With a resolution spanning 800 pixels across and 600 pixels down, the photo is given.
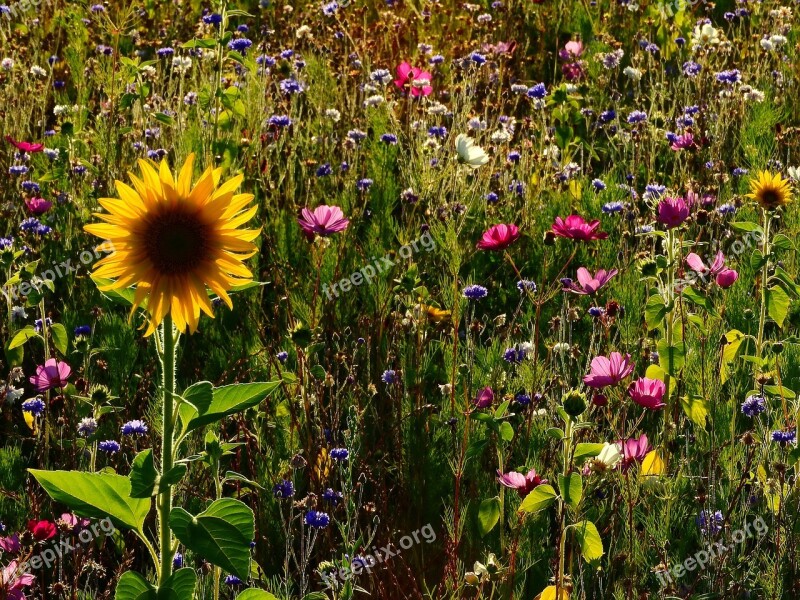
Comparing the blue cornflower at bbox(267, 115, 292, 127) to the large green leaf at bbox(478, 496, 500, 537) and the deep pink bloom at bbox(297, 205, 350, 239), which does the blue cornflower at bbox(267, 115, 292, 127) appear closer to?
the deep pink bloom at bbox(297, 205, 350, 239)

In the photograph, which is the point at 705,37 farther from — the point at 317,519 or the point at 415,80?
the point at 317,519

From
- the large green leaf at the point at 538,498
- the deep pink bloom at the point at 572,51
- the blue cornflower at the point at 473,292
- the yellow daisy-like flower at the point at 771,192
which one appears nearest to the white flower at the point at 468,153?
the blue cornflower at the point at 473,292

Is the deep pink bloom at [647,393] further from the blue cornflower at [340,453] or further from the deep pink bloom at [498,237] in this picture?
the blue cornflower at [340,453]

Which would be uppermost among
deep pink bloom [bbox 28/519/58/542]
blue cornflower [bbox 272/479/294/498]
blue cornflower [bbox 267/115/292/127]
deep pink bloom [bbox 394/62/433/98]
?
deep pink bloom [bbox 394/62/433/98]

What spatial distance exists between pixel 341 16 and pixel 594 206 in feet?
8.43

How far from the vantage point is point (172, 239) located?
1.50 meters

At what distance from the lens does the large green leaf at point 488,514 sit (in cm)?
220

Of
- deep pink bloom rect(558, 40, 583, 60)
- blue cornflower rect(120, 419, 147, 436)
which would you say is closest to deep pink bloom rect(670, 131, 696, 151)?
deep pink bloom rect(558, 40, 583, 60)

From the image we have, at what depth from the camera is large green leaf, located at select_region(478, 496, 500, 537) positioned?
2.20 metres

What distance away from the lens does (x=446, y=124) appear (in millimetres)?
5184

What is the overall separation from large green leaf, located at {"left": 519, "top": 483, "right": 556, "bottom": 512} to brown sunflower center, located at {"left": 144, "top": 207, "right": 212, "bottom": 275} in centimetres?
89

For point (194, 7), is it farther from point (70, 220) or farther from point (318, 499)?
point (318, 499)

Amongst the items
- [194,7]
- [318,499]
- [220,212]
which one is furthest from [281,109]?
[220,212]

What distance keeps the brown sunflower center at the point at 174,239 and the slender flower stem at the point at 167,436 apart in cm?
8
